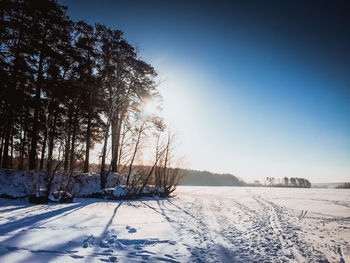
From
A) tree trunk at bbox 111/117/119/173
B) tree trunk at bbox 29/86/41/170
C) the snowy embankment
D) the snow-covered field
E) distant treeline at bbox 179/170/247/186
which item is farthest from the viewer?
distant treeline at bbox 179/170/247/186

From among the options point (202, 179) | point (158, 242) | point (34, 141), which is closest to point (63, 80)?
point (34, 141)

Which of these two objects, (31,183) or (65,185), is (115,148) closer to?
(65,185)

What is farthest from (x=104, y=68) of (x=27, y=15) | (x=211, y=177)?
(x=211, y=177)

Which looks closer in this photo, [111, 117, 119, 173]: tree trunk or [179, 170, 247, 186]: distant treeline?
[111, 117, 119, 173]: tree trunk

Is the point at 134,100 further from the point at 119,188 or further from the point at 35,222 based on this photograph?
the point at 35,222

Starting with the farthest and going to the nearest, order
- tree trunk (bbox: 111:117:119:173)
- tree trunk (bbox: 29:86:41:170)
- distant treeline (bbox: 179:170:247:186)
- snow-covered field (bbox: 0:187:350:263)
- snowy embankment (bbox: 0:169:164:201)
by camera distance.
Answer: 1. distant treeline (bbox: 179:170:247:186)
2. tree trunk (bbox: 111:117:119:173)
3. tree trunk (bbox: 29:86:41:170)
4. snowy embankment (bbox: 0:169:164:201)
5. snow-covered field (bbox: 0:187:350:263)

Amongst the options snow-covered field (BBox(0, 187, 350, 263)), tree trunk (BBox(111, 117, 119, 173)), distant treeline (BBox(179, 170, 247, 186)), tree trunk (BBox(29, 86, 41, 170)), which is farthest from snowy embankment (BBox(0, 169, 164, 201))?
distant treeline (BBox(179, 170, 247, 186))

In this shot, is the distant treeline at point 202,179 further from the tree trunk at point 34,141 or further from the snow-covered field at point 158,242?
the snow-covered field at point 158,242

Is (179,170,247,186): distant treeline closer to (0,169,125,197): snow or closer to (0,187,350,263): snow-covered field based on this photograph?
(0,169,125,197): snow

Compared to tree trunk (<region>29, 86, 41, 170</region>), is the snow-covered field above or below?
below

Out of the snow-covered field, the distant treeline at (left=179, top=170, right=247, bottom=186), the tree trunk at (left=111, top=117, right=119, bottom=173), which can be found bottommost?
the distant treeline at (left=179, top=170, right=247, bottom=186)

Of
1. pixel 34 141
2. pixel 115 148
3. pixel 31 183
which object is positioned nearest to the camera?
pixel 31 183

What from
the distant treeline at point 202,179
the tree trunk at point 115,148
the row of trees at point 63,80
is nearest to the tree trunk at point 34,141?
the row of trees at point 63,80

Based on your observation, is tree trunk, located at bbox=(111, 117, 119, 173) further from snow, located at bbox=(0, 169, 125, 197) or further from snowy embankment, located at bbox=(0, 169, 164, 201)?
snow, located at bbox=(0, 169, 125, 197)
